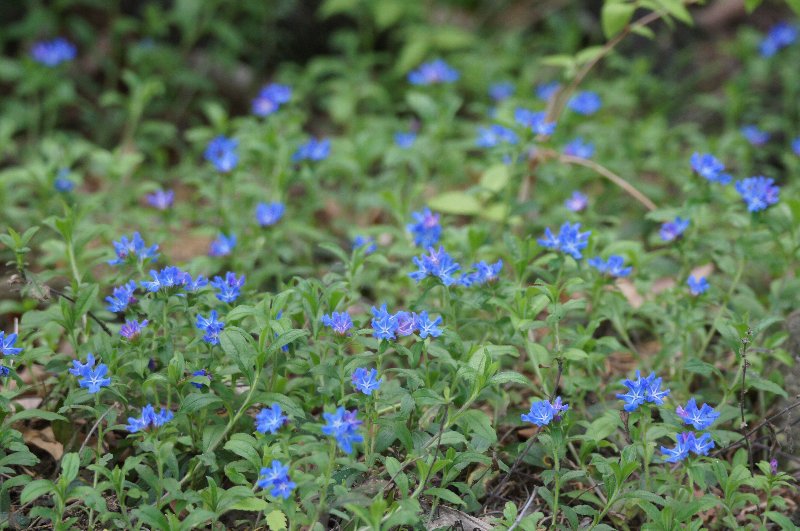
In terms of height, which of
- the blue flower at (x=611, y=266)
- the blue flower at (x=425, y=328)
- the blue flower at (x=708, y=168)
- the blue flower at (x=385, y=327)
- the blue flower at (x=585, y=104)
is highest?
the blue flower at (x=585, y=104)

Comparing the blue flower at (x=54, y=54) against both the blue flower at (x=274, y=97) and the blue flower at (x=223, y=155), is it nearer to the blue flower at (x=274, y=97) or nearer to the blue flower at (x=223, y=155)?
the blue flower at (x=274, y=97)

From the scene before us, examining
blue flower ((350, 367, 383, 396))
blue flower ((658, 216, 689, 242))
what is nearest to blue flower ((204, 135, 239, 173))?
blue flower ((350, 367, 383, 396))

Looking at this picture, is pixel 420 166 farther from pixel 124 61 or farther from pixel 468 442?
pixel 124 61

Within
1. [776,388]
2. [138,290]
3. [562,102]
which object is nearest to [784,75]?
[562,102]

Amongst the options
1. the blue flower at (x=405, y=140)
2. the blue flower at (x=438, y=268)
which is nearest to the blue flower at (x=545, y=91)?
the blue flower at (x=405, y=140)

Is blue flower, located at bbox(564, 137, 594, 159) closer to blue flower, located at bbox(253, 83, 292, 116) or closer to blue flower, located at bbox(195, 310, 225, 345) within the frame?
blue flower, located at bbox(253, 83, 292, 116)

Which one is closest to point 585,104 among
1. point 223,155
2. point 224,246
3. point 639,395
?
point 223,155
